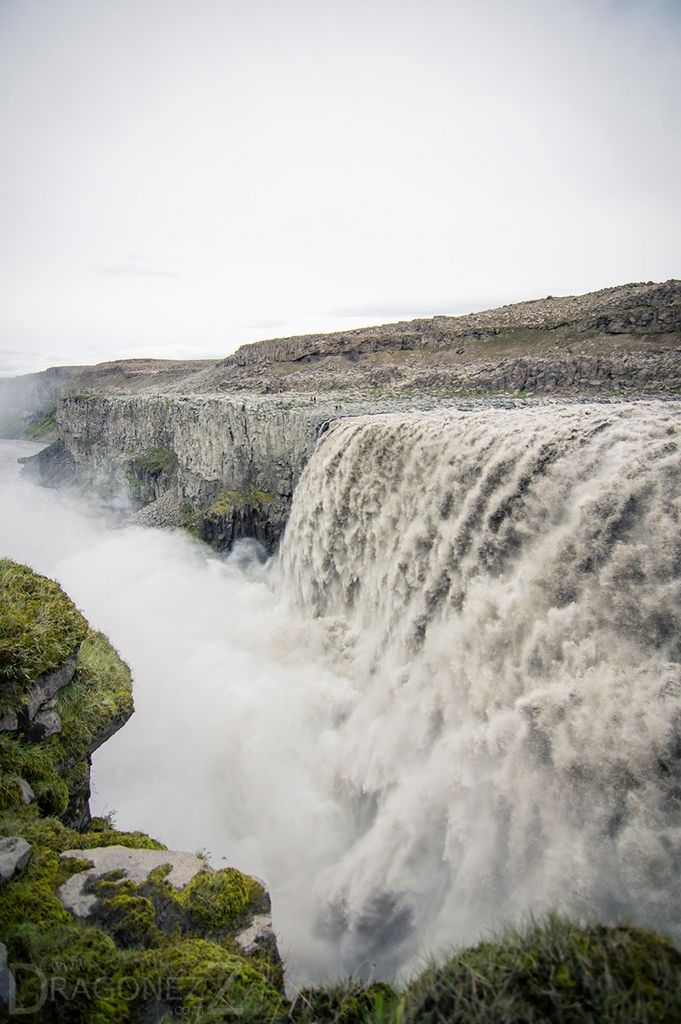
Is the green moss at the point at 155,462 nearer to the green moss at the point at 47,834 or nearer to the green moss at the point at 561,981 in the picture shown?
the green moss at the point at 47,834

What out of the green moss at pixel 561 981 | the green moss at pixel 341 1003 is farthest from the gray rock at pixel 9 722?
the green moss at pixel 561 981

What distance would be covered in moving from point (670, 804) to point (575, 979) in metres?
4.38

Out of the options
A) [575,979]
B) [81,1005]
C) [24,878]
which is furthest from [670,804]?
[24,878]

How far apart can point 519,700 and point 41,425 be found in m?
118

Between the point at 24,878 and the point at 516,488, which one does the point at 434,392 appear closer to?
the point at 516,488

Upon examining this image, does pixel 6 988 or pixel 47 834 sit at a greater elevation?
pixel 6 988

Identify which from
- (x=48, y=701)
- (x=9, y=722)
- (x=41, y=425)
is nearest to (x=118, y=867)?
(x=9, y=722)

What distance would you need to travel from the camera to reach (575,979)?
259cm

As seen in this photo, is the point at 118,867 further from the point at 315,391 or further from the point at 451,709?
the point at 315,391

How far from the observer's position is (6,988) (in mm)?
3066

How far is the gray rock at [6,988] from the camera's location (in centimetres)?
304

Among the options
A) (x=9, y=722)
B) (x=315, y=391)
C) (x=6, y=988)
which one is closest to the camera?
(x=6, y=988)

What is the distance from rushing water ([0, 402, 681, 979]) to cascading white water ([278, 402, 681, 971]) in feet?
0.09

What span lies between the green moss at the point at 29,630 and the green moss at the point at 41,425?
345 ft
